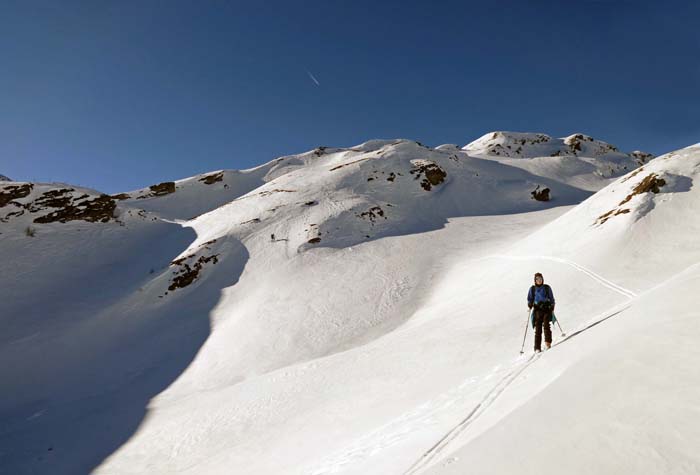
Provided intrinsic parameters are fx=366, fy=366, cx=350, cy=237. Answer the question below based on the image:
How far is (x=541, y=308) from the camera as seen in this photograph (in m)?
8.52

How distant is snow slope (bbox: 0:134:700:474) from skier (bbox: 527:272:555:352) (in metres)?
0.73

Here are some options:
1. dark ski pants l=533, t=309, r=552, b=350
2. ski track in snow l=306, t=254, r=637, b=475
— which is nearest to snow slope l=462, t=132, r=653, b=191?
dark ski pants l=533, t=309, r=552, b=350

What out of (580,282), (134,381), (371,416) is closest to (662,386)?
(371,416)

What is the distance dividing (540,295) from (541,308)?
1.05 feet

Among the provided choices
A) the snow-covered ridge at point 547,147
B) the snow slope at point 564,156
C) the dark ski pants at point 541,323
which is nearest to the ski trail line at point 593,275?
the dark ski pants at point 541,323

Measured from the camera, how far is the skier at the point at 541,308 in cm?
823

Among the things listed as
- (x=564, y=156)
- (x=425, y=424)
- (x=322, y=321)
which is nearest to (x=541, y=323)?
(x=425, y=424)

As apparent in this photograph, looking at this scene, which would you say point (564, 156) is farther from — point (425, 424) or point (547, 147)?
point (425, 424)

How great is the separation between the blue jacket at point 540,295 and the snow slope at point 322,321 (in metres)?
1.33

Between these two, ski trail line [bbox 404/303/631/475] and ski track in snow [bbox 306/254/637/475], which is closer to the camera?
ski trail line [bbox 404/303/631/475]

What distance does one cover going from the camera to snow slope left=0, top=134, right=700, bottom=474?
6.53m

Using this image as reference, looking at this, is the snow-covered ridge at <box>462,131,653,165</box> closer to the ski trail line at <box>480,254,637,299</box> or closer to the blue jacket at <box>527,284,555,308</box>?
the ski trail line at <box>480,254,637,299</box>

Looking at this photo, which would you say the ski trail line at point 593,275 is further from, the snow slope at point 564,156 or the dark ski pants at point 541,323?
the snow slope at point 564,156

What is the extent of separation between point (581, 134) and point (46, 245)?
74152 mm
